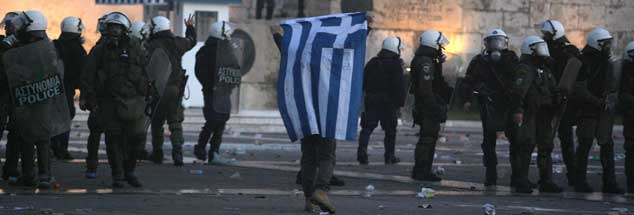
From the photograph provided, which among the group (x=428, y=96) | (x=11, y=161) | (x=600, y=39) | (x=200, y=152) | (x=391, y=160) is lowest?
(x=391, y=160)

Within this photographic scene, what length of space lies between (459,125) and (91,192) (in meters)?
19.9

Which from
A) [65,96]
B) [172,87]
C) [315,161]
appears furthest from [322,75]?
[172,87]

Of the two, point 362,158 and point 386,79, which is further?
point 386,79

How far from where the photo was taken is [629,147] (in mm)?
17203

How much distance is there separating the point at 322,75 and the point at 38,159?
3.17 metres

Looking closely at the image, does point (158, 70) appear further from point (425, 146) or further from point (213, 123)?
point (213, 123)

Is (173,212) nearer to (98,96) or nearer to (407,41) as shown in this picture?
(98,96)

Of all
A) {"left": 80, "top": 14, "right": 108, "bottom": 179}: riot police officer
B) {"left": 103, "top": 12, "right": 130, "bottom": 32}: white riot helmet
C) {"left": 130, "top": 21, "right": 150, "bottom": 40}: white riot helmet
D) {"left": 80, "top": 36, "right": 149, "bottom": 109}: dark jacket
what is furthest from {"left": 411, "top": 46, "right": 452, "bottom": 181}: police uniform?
{"left": 103, "top": 12, "right": 130, "bottom": 32}: white riot helmet

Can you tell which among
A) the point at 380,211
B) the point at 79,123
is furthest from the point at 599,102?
the point at 79,123

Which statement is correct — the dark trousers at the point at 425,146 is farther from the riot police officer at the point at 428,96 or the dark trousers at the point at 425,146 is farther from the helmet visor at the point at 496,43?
the helmet visor at the point at 496,43

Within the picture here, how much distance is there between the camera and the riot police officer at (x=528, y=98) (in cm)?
1684

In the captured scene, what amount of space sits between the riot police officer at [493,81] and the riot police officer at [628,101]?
1.08m

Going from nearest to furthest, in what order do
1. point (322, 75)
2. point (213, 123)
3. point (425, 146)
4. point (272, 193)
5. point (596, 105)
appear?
point (322, 75)
point (272, 193)
point (596, 105)
point (425, 146)
point (213, 123)

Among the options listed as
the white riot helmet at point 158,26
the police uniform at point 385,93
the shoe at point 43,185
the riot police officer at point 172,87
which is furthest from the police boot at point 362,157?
the shoe at point 43,185
